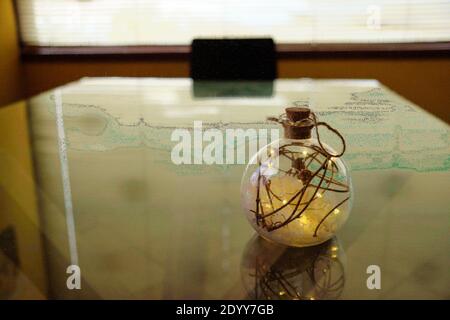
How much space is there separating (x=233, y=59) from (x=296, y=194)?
1.69 m

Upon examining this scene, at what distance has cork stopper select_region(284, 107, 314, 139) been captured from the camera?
1.96 ft

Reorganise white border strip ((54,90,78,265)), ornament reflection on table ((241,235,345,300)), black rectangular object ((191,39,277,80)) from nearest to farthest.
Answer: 1. ornament reflection on table ((241,235,345,300))
2. white border strip ((54,90,78,265))
3. black rectangular object ((191,39,277,80))

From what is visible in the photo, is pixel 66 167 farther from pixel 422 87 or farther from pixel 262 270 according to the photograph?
pixel 422 87

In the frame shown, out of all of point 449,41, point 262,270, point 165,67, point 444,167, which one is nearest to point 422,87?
point 449,41

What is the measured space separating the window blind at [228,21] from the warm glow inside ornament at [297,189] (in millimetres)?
2505

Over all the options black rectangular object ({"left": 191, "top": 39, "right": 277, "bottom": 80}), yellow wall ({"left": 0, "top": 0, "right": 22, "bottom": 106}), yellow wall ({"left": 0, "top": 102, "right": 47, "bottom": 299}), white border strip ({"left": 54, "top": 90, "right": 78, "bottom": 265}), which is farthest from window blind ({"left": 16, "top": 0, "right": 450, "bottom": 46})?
yellow wall ({"left": 0, "top": 102, "right": 47, "bottom": 299})

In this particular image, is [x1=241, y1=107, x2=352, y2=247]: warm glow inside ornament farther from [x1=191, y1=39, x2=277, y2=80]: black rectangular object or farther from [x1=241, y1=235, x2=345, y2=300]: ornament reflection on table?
[x1=191, y1=39, x2=277, y2=80]: black rectangular object

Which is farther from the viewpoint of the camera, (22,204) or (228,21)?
(228,21)

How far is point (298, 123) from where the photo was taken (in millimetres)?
600

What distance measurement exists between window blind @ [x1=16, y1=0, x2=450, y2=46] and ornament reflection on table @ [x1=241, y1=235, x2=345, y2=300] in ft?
8.38

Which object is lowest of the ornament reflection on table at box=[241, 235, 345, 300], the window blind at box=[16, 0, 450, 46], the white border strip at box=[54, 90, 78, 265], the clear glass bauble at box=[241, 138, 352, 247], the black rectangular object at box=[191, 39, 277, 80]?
the ornament reflection on table at box=[241, 235, 345, 300]

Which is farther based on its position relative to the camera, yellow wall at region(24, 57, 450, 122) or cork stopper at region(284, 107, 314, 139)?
yellow wall at region(24, 57, 450, 122)

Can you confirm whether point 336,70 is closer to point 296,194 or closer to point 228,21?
point 228,21

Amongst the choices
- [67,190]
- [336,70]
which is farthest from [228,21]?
[67,190]
